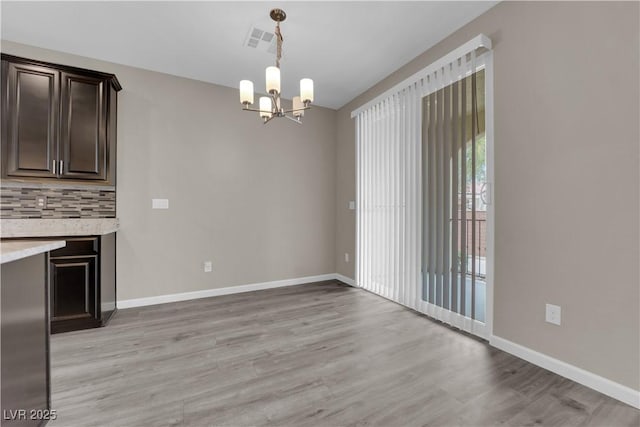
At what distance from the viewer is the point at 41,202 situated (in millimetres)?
2969

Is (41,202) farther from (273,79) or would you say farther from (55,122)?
(273,79)

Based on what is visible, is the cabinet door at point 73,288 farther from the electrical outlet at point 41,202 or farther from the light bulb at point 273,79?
the light bulb at point 273,79

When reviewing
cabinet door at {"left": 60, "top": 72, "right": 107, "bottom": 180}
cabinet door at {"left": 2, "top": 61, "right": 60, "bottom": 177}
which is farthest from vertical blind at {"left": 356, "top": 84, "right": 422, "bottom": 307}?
cabinet door at {"left": 2, "top": 61, "right": 60, "bottom": 177}

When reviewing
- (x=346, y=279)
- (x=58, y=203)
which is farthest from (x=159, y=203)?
(x=346, y=279)

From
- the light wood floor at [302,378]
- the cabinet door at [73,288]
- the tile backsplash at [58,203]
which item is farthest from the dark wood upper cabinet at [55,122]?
the light wood floor at [302,378]

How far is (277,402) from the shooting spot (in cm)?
169

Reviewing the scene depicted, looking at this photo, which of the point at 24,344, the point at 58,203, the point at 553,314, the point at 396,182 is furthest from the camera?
the point at 396,182

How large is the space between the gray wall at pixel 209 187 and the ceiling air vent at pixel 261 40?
1.14m

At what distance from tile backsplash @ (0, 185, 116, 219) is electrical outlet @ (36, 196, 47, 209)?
1cm

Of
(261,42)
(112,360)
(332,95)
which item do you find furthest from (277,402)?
(332,95)

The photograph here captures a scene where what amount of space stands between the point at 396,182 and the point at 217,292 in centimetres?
281

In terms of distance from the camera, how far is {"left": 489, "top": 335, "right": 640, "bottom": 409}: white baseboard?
5.48 ft

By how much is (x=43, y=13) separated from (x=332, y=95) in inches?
126

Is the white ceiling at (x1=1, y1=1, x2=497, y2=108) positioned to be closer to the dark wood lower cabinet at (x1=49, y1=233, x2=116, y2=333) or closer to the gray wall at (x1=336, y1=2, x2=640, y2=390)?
the gray wall at (x1=336, y1=2, x2=640, y2=390)
